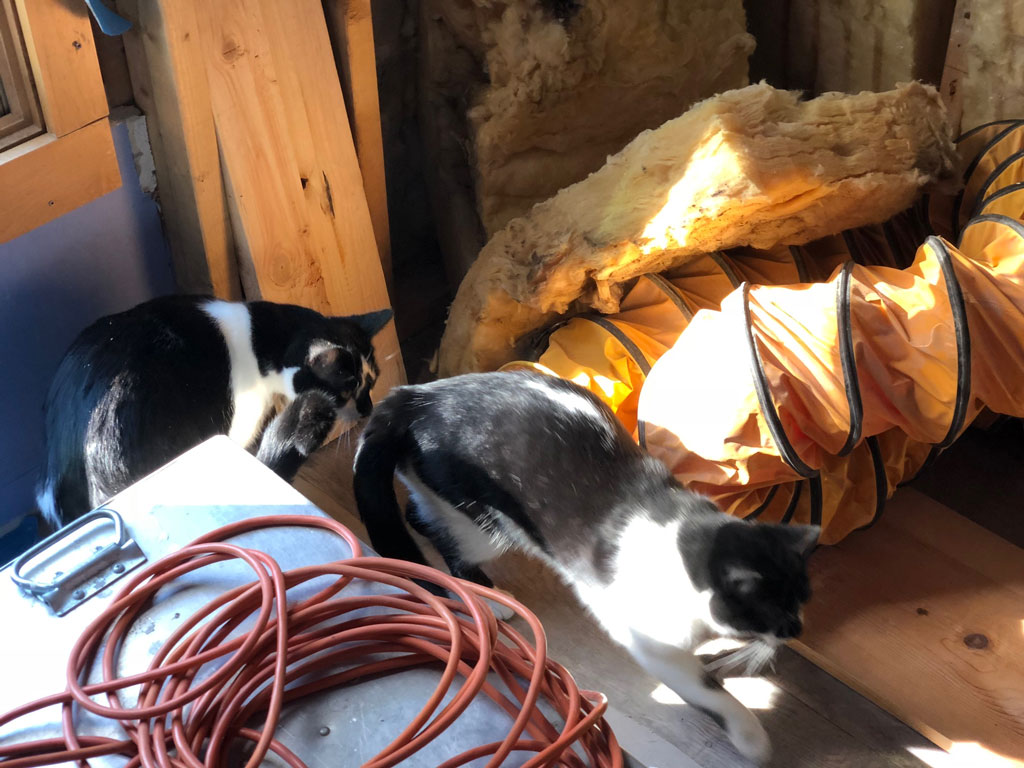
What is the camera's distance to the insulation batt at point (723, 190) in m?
1.40

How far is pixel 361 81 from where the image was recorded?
171 cm

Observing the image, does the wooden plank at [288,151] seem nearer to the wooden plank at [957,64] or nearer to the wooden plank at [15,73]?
the wooden plank at [15,73]

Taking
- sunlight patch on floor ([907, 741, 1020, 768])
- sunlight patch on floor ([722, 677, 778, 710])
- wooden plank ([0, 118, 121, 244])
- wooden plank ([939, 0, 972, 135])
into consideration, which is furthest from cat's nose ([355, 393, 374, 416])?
wooden plank ([939, 0, 972, 135])

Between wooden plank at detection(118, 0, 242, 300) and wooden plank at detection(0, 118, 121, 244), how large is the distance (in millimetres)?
109

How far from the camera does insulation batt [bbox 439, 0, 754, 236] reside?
71.9 inches

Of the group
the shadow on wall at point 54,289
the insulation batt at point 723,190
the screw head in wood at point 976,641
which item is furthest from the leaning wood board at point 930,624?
the shadow on wall at point 54,289

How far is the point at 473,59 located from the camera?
77.8 inches

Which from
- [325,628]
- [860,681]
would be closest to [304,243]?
[325,628]

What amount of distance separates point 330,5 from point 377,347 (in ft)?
2.14

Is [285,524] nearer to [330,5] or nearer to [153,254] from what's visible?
[153,254]

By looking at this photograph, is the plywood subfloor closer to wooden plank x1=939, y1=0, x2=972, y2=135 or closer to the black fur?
the black fur

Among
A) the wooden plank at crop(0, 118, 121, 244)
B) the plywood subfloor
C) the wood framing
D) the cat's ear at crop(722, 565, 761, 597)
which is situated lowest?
the plywood subfloor

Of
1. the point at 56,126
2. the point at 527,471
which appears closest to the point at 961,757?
the point at 527,471

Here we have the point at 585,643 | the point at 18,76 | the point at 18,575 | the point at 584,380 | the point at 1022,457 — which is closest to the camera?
the point at 18,575
